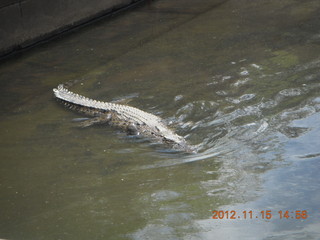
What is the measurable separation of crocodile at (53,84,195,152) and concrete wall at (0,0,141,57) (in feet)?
8.71

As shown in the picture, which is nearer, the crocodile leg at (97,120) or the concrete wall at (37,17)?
the crocodile leg at (97,120)

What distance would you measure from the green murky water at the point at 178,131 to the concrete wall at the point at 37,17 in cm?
30

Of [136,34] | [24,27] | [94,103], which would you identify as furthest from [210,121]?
[24,27]

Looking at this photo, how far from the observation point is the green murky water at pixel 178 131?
5.05 meters

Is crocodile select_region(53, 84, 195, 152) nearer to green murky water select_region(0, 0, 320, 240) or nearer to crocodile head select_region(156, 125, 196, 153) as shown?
crocodile head select_region(156, 125, 196, 153)

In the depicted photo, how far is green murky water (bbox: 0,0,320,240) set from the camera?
505 cm

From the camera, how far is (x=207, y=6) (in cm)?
1175
